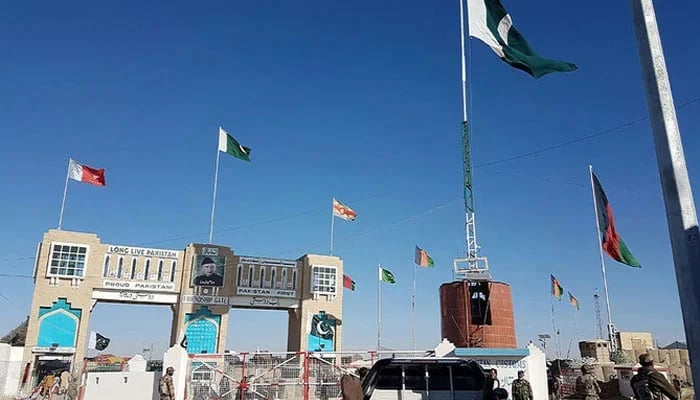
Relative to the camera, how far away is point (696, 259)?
3.97 m

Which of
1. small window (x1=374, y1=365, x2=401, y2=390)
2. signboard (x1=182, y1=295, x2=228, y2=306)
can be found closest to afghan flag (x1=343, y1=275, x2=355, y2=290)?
signboard (x1=182, y1=295, x2=228, y2=306)

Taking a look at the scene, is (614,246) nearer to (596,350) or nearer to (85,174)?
(596,350)

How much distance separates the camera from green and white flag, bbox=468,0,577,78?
8.83 m

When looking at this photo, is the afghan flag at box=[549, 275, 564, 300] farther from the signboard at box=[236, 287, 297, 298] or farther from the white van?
the white van

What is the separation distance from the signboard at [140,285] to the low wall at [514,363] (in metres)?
20.4

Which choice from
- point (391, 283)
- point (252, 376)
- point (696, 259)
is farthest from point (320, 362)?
point (391, 283)

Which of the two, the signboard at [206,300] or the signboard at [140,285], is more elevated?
the signboard at [140,285]

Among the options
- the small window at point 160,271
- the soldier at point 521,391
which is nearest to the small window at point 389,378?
the soldier at point 521,391

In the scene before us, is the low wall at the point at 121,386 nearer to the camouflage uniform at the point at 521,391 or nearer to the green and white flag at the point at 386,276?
the camouflage uniform at the point at 521,391

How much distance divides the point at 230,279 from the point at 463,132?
17.3 m

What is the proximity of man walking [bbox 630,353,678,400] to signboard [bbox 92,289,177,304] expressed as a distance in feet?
97.6

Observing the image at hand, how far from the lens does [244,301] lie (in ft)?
114

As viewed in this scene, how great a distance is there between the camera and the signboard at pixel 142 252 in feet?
106

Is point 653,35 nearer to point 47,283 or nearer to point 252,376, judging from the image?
point 252,376
